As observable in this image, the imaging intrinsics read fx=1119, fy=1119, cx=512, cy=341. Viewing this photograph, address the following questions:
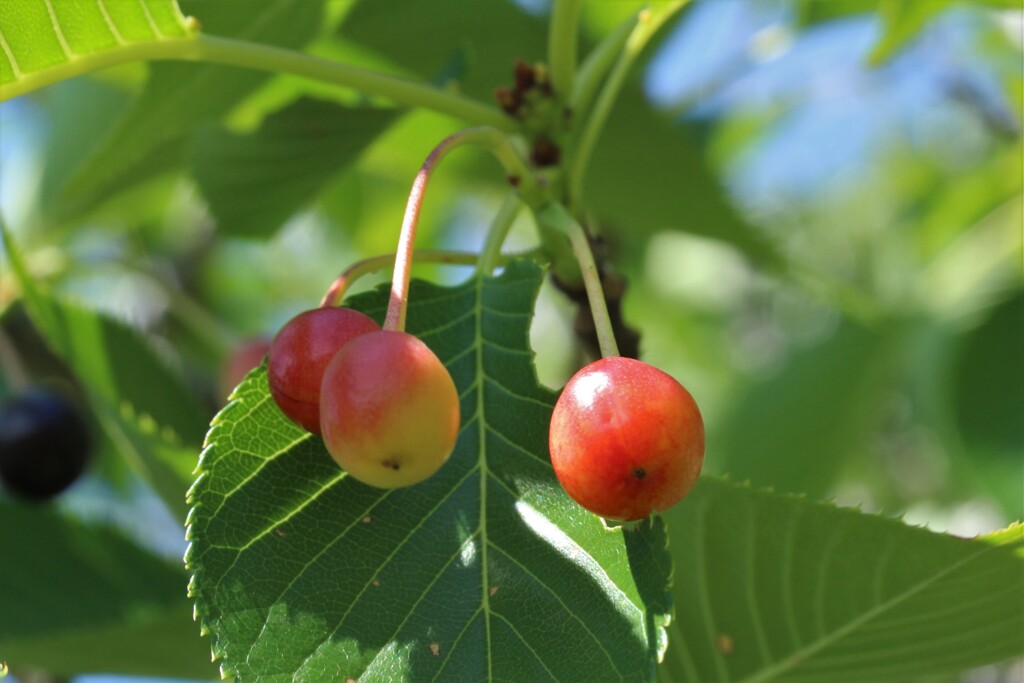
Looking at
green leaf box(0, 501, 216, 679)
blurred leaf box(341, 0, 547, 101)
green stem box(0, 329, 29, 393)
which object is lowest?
green leaf box(0, 501, 216, 679)

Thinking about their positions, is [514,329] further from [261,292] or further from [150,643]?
[261,292]

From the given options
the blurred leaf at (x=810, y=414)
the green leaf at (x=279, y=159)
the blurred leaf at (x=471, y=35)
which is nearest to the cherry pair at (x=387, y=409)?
the green leaf at (x=279, y=159)

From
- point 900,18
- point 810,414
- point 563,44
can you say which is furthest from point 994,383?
point 563,44

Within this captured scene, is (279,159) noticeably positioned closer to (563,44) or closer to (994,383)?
(563,44)

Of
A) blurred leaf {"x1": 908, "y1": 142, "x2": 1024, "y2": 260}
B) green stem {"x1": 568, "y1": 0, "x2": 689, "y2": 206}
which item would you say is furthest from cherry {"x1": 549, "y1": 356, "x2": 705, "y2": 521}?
blurred leaf {"x1": 908, "y1": 142, "x2": 1024, "y2": 260}

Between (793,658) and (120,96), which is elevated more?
(120,96)

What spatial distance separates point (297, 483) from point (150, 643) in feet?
2.89

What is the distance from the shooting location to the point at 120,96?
2.39 meters

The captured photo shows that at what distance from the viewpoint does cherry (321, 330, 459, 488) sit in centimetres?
89

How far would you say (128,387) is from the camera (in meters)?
1.91

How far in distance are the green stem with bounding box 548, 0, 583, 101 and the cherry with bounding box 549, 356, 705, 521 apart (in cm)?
66

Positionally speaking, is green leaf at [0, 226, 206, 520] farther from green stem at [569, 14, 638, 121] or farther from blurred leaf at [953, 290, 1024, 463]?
blurred leaf at [953, 290, 1024, 463]

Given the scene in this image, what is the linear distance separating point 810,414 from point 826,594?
1.66m

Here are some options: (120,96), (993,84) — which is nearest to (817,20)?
(993,84)
